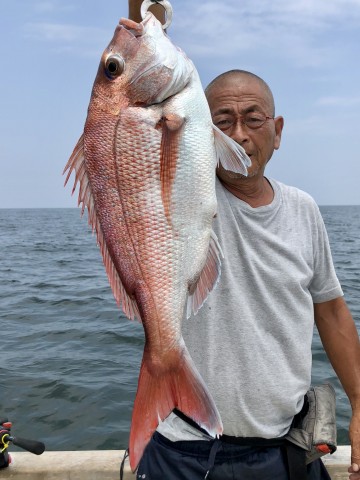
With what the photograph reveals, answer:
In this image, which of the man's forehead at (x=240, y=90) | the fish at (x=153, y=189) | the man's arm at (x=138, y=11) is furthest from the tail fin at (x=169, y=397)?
the man's arm at (x=138, y=11)

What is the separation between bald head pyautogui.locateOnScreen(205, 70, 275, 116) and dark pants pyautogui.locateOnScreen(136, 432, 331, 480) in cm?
143

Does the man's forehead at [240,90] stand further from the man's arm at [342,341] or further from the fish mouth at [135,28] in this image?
the man's arm at [342,341]

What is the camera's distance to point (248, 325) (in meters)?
2.18

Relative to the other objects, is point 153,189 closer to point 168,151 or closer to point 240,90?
point 168,151

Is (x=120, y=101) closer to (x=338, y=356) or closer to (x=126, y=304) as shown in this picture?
(x=126, y=304)

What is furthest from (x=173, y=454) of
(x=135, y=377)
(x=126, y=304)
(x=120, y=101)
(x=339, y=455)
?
(x=135, y=377)

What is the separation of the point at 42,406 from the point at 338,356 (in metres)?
4.14

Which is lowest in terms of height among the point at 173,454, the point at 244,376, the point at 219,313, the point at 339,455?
the point at 339,455

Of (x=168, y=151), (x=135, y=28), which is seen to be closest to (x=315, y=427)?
(x=168, y=151)

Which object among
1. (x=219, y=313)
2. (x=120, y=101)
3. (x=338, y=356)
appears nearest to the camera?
(x=120, y=101)

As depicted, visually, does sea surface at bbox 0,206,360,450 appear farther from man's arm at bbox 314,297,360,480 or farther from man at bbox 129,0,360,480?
man at bbox 129,0,360,480

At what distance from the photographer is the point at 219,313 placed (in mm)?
2174

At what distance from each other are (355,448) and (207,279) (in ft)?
4.44

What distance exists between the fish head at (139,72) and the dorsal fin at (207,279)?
48 cm
